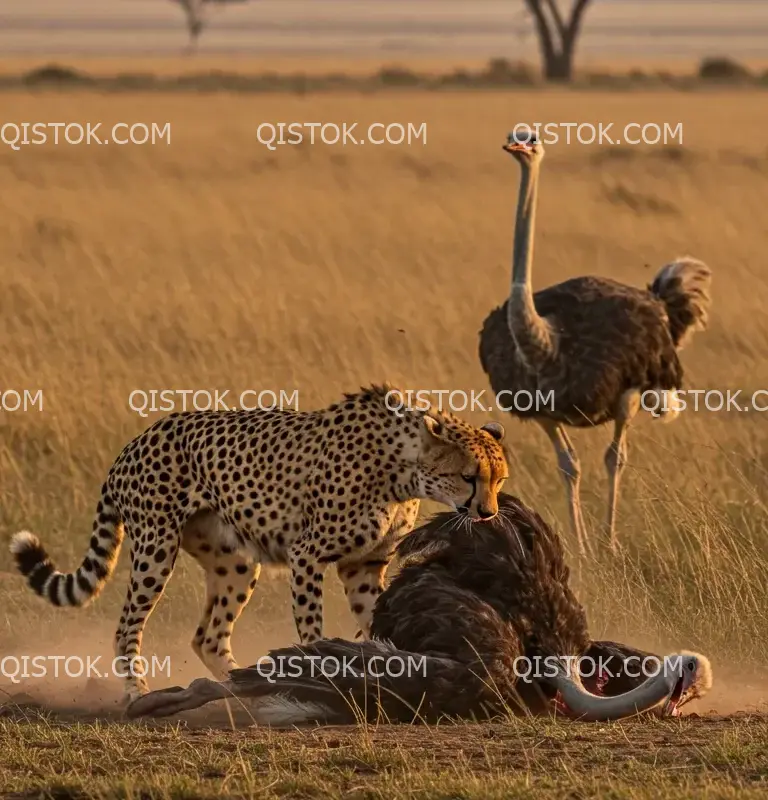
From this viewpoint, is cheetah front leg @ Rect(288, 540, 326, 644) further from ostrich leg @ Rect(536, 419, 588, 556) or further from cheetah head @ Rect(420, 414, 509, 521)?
ostrich leg @ Rect(536, 419, 588, 556)

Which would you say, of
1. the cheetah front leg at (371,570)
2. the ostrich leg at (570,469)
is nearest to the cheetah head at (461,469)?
the cheetah front leg at (371,570)

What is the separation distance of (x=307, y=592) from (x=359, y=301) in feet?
28.4

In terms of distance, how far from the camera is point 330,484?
24.0 feet

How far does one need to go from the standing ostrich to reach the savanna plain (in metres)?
0.32

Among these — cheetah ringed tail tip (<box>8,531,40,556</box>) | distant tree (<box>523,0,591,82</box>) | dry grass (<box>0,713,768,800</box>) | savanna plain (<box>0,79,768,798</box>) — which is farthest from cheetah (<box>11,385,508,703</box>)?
distant tree (<box>523,0,591,82</box>)

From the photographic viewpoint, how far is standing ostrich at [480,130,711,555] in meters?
10.3

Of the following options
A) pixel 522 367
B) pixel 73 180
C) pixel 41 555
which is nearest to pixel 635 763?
Result: pixel 41 555

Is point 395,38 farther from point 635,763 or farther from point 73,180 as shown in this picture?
point 635,763

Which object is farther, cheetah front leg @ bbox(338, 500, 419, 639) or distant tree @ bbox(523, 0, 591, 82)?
distant tree @ bbox(523, 0, 591, 82)

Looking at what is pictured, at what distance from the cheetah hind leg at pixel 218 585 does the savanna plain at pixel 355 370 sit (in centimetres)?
33

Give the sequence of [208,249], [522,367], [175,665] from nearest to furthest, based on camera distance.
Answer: [175,665] → [522,367] → [208,249]

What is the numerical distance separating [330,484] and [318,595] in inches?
14.6

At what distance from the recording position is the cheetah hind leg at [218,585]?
25.3ft

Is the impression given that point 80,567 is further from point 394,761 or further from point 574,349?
point 574,349
